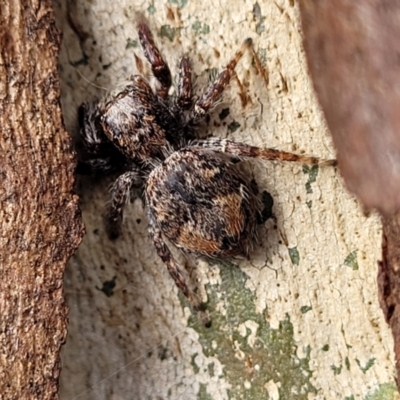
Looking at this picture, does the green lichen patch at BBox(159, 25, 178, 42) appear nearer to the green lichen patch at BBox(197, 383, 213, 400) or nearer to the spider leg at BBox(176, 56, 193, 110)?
the spider leg at BBox(176, 56, 193, 110)

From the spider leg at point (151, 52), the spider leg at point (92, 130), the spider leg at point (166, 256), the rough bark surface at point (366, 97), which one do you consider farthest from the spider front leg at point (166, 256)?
the rough bark surface at point (366, 97)

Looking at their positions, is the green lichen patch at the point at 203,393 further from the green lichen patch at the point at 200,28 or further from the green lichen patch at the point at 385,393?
the green lichen patch at the point at 200,28

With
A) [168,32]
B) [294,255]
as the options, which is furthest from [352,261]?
[168,32]

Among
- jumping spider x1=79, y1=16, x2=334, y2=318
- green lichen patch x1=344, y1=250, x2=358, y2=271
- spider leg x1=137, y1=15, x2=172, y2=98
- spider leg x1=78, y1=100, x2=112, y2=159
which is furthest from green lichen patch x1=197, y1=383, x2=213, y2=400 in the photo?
spider leg x1=137, y1=15, x2=172, y2=98

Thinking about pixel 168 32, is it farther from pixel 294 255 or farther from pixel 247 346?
pixel 247 346

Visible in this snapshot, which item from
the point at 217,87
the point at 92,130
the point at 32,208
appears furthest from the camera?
the point at 92,130

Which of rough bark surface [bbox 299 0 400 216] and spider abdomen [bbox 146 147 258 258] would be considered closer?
rough bark surface [bbox 299 0 400 216]

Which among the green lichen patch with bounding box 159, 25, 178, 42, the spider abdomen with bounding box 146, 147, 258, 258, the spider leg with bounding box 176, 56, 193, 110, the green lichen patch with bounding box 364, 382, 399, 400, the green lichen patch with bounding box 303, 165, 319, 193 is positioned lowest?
the green lichen patch with bounding box 364, 382, 399, 400
